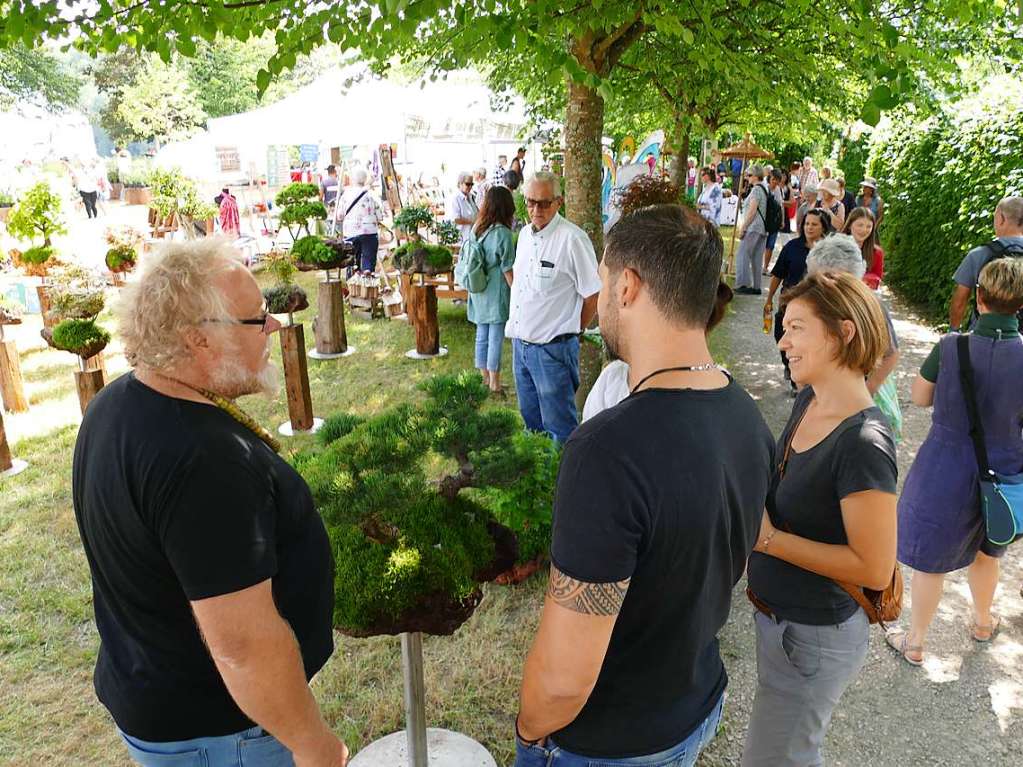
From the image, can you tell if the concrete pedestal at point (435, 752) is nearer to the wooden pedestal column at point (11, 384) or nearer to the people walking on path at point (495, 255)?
the people walking on path at point (495, 255)

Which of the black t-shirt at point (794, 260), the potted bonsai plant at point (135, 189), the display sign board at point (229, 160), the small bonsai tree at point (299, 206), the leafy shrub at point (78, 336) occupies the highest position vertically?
the display sign board at point (229, 160)

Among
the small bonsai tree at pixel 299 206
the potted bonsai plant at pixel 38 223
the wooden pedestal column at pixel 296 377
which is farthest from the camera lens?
the small bonsai tree at pixel 299 206

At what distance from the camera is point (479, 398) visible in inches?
89.0

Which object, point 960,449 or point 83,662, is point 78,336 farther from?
point 960,449

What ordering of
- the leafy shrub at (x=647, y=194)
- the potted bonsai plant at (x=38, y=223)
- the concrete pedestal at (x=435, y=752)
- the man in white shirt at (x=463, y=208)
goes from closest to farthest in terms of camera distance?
1. the concrete pedestal at (x=435, y=752)
2. the leafy shrub at (x=647, y=194)
3. the potted bonsai plant at (x=38, y=223)
4. the man in white shirt at (x=463, y=208)

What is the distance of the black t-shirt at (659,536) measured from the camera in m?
1.23

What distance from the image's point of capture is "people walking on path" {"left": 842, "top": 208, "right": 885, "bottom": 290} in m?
6.10

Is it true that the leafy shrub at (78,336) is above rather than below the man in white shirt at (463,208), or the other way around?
below

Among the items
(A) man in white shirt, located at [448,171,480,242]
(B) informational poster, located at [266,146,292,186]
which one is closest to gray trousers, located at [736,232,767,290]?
(A) man in white shirt, located at [448,171,480,242]

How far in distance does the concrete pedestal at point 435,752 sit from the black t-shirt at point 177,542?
1.29 meters

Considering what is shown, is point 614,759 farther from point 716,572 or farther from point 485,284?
point 485,284

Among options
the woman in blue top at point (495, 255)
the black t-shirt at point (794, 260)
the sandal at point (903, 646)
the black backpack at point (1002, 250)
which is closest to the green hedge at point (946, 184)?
the black t-shirt at point (794, 260)

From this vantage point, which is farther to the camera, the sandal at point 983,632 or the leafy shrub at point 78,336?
the leafy shrub at point 78,336

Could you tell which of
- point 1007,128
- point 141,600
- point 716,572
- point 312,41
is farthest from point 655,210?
point 1007,128
